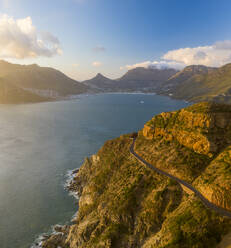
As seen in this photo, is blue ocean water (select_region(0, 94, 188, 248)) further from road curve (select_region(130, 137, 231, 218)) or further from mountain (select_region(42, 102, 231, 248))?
road curve (select_region(130, 137, 231, 218))

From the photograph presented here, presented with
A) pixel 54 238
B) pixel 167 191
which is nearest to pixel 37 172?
pixel 54 238

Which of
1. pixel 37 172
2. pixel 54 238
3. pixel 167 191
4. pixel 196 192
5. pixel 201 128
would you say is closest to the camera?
pixel 196 192

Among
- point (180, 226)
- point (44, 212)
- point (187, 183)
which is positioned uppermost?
point (187, 183)

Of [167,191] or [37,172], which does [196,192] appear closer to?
[167,191]

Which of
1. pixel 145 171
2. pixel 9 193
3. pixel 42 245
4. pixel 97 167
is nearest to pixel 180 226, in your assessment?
pixel 145 171

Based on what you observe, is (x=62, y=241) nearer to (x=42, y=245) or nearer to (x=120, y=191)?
(x=42, y=245)

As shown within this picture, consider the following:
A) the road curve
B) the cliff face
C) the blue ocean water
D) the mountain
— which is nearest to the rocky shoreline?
the mountain

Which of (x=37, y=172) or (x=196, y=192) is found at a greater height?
(x=196, y=192)

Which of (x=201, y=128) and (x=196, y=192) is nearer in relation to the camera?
(x=196, y=192)
